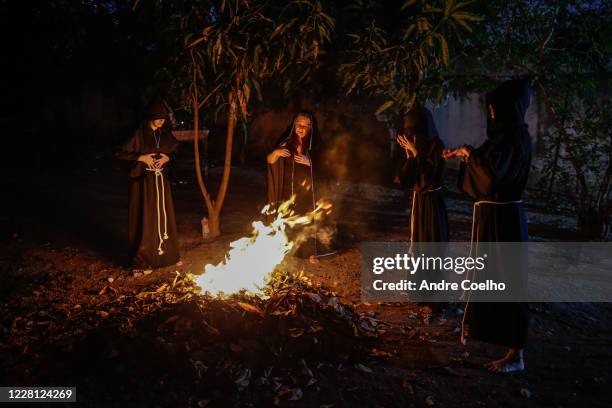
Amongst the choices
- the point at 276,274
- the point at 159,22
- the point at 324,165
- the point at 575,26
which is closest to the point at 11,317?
the point at 276,274

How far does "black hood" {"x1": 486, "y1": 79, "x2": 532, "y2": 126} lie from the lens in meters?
4.25

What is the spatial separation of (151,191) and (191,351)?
10.3 feet

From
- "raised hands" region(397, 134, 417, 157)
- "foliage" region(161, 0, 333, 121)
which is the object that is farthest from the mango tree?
"raised hands" region(397, 134, 417, 157)

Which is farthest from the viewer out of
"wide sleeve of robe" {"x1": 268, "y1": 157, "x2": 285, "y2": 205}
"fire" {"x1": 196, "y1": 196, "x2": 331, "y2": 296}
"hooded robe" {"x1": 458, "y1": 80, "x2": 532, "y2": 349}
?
"wide sleeve of robe" {"x1": 268, "y1": 157, "x2": 285, "y2": 205}

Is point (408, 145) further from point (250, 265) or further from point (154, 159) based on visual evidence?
point (154, 159)

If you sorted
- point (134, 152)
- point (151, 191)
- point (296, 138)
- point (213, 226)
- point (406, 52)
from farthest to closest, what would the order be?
point (213, 226), point (296, 138), point (151, 191), point (134, 152), point (406, 52)

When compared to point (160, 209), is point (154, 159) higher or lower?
higher

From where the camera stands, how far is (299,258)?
7.70 m

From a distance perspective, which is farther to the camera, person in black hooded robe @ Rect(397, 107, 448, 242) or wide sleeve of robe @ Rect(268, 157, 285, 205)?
wide sleeve of robe @ Rect(268, 157, 285, 205)

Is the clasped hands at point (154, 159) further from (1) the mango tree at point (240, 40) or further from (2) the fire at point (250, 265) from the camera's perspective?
(2) the fire at point (250, 265)

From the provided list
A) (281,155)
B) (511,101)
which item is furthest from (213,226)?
(511,101)

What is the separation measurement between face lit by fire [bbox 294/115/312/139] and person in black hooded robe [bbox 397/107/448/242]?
155 cm

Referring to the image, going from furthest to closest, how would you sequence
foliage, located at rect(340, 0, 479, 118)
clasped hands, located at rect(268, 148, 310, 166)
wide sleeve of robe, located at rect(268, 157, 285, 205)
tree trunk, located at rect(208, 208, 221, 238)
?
tree trunk, located at rect(208, 208, 221, 238) → wide sleeve of robe, located at rect(268, 157, 285, 205) → clasped hands, located at rect(268, 148, 310, 166) → foliage, located at rect(340, 0, 479, 118)

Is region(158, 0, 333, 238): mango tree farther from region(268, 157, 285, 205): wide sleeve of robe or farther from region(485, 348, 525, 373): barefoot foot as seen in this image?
region(485, 348, 525, 373): barefoot foot
